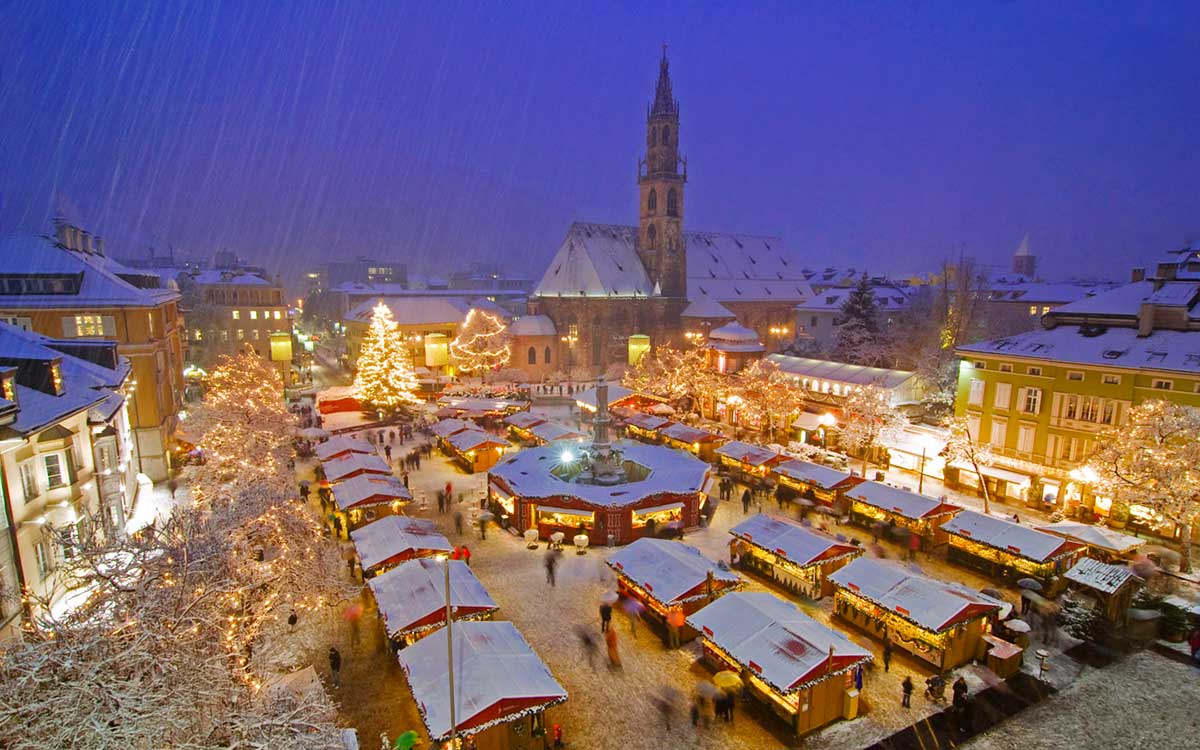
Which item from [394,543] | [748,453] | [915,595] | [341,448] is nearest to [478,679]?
[394,543]

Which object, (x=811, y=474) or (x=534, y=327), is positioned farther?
(x=534, y=327)

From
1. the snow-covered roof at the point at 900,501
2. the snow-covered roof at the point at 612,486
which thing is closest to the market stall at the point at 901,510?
the snow-covered roof at the point at 900,501

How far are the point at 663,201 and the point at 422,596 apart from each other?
→ 5986 cm

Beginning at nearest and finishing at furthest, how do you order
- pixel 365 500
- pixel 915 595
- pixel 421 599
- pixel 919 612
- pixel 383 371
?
pixel 919 612
pixel 421 599
pixel 915 595
pixel 365 500
pixel 383 371

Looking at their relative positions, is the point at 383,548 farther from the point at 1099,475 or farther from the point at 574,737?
the point at 1099,475

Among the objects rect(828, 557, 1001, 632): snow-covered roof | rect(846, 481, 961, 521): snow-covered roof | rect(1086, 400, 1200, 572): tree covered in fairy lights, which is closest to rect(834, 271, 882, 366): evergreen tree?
rect(846, 481, 961, 521): snow-covered roof

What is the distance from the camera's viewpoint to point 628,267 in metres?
69.7

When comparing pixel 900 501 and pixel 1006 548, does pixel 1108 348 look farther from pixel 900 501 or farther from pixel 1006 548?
pixel 1006 548

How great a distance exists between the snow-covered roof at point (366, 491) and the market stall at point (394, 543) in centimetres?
346

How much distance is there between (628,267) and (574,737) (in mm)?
59734

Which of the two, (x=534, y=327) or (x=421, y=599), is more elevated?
(x=534, y=327)

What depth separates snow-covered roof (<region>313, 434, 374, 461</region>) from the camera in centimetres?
3194

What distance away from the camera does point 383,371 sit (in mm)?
46906

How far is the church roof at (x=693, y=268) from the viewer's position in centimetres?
6650
